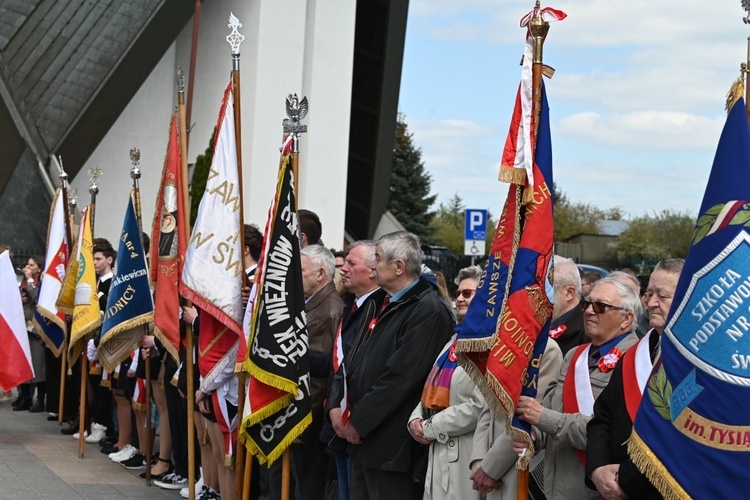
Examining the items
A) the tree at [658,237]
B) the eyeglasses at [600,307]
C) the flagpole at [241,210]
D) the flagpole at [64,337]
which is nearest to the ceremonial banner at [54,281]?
the flagpole at [64,337]

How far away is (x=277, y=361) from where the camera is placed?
22.7 ft

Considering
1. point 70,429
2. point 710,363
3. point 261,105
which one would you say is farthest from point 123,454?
point 261,105

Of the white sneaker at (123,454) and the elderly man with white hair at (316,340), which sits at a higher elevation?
the elderly man with white hair at (316,340)

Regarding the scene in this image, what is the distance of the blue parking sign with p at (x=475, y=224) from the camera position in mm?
16891

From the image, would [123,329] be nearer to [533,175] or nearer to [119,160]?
[533,175]

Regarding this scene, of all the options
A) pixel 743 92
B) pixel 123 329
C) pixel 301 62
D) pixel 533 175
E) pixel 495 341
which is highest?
pixel 301 62

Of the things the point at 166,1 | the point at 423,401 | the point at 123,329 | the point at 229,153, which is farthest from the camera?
the point at 166,1

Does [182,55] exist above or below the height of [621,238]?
above

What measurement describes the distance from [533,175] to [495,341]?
84 centimetres

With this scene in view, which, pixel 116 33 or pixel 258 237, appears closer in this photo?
pixel 258 237

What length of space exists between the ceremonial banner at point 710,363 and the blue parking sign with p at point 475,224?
1246 centimetres

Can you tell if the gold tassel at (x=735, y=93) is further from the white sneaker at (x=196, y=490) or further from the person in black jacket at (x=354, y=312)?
the white sneaker at (x=196, y=490)

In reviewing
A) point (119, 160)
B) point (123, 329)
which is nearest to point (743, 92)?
point (123, 329)

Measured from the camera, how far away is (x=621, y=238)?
2233 inches
